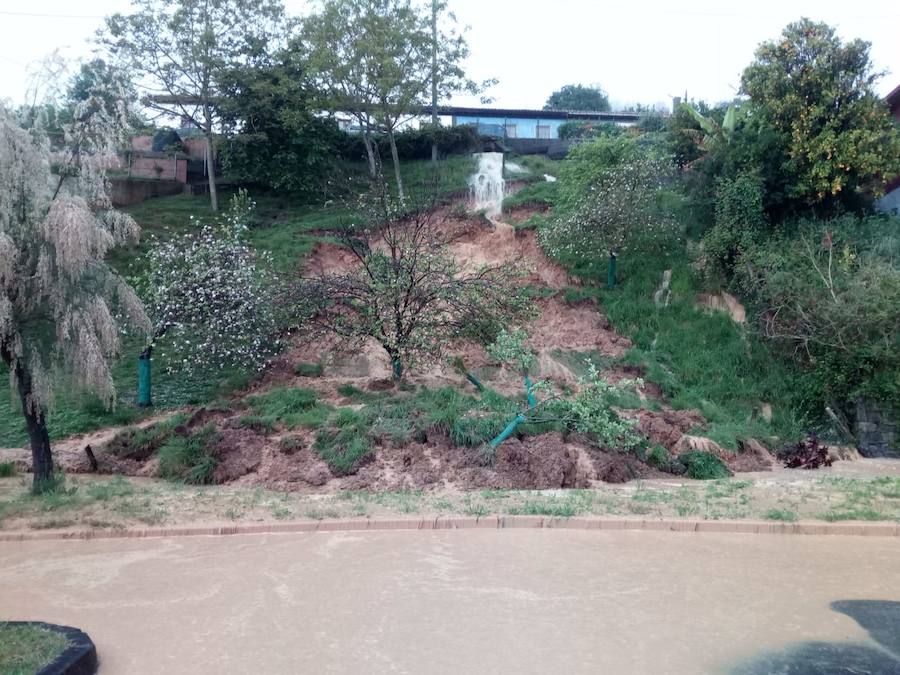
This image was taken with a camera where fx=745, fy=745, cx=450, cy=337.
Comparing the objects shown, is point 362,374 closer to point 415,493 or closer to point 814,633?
point 415,493

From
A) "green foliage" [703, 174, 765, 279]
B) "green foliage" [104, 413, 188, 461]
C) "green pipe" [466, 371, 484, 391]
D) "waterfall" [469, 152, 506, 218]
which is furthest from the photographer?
"waterfall" [469, 152, 506, 218]

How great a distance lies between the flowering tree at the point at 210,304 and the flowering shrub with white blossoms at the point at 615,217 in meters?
8.40

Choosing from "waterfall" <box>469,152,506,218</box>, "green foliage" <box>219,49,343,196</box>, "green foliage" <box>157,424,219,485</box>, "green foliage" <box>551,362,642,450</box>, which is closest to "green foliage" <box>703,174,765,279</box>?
"waterfall" <box>469,152,506,218</box>

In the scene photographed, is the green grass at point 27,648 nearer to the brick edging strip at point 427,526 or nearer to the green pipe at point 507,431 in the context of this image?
the brick edging strip at point 427,526

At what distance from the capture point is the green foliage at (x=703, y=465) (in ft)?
45.1

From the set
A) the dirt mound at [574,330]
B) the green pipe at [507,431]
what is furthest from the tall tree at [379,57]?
the green pipe at [507,431]

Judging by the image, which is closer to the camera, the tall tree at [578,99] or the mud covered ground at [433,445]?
the mud covered ground at [433,445]

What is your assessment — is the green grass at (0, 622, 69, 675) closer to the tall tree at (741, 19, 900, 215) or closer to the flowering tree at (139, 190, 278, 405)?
the flowering tree at (139, 190, 278, 405)

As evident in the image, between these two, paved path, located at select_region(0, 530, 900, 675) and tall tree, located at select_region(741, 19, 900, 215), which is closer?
paved path, located at select_region(0, 530, 900, 675)

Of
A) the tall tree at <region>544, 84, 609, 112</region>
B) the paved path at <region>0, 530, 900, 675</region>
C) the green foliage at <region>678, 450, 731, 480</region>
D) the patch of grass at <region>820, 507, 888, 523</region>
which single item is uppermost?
the tall tree at <region>544, 84, 609, 112</region>

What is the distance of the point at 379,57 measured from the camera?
76.3ft

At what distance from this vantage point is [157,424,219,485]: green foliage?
43.2 feet

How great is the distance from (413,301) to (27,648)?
1081 centimetres

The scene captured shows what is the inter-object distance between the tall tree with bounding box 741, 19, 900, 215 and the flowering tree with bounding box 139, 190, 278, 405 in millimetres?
13421
